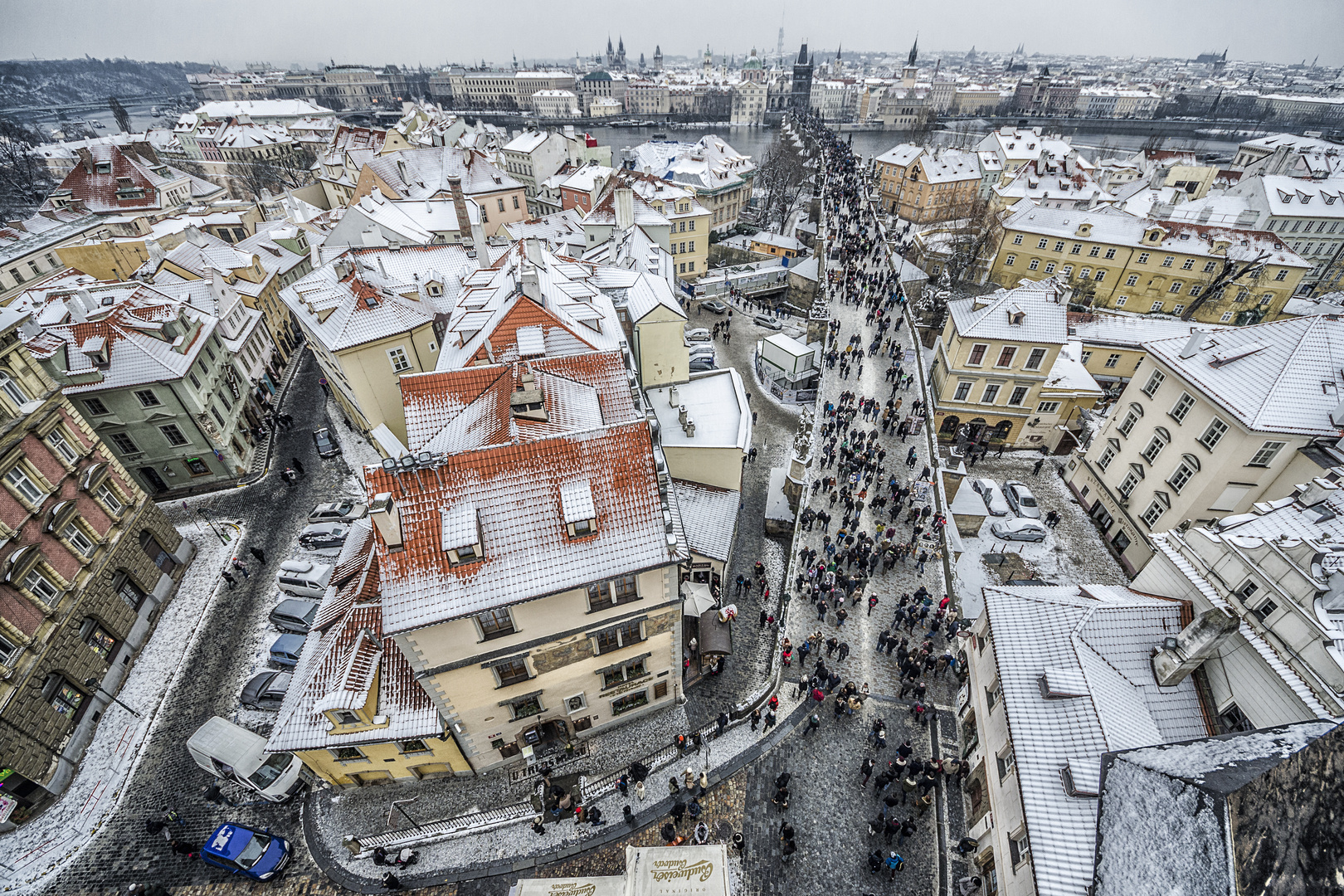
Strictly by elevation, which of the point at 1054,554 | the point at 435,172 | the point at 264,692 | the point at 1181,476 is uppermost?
the point at 435,172

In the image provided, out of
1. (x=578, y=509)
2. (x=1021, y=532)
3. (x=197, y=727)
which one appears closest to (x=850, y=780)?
(x=578, y=509)

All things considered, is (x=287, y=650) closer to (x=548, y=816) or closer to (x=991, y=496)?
(x=548, y=816)

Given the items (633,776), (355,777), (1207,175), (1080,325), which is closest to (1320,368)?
(1080,325)

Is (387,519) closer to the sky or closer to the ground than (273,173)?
closer to the sky

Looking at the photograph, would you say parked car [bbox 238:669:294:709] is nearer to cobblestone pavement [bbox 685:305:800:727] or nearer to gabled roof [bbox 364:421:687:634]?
gabled roof [bbox 364:421:687:634]

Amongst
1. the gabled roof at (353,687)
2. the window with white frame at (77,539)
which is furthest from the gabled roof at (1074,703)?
the window with white frame at (77,539)

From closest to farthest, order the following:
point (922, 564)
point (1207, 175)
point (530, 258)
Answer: point (922, 564) < point (530, 258) < point (1207, 175)

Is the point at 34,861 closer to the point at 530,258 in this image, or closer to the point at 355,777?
the point at 355,777
